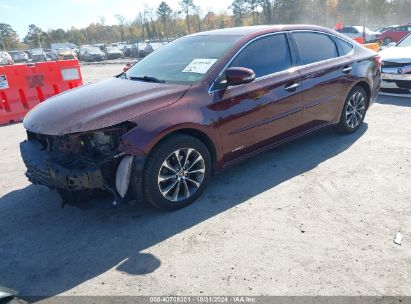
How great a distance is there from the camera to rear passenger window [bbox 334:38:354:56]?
503cm

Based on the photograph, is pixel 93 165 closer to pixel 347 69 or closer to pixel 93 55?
pixel 347 69

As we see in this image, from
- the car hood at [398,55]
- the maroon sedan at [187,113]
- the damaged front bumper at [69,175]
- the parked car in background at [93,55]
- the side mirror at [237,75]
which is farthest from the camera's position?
the parked car in background at [93,55]

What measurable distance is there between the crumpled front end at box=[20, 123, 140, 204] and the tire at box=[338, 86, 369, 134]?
133 inches

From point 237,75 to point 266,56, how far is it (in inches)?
32.0

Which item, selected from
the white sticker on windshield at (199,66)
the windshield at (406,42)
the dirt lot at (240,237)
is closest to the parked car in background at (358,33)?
the windshield at (406,42)

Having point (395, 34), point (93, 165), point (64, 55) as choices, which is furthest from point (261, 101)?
point (64, 55)

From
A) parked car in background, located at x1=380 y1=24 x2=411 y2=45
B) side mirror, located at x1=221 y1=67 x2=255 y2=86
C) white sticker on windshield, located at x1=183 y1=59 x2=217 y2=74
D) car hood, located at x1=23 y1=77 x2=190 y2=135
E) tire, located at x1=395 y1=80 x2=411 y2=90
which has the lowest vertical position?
parked car in background, located at x1=380 y1=24 x2=411 y2=45

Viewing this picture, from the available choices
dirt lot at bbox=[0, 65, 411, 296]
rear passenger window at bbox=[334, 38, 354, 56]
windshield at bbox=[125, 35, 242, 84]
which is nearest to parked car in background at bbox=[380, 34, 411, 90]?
rear passenger window at bbox=[334, 38, 354, 56]

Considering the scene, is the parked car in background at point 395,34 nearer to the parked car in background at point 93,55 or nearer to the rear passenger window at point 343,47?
the parked car in background at point 93,55

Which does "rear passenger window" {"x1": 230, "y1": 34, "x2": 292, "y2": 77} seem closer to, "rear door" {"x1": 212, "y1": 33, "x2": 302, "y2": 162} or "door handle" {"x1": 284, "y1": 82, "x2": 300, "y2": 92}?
"rear door" {"x1": 212, "y1": 33, "x2": 302, "y2": 162}

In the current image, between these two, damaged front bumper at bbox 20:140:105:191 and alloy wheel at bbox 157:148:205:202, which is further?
alloy wheel at bbox 157:148:205:202

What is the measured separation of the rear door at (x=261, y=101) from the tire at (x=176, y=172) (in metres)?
0.35

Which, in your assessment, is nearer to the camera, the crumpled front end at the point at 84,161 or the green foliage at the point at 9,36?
the crumpled front end at the point at 84,161

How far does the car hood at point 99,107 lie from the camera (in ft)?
10.2
